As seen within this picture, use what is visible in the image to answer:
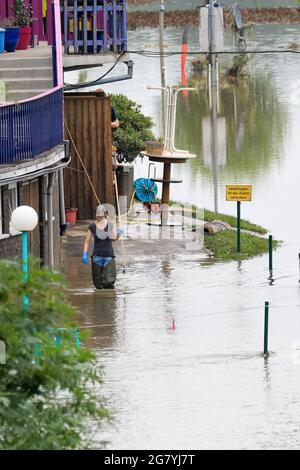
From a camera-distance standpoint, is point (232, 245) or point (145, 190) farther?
point (145, 190)

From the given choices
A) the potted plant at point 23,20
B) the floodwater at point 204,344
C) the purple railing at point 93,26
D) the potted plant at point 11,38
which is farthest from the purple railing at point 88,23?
the floodwater at point 204,344

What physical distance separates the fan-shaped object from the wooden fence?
1.67 m

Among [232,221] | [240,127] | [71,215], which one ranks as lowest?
[240,127]

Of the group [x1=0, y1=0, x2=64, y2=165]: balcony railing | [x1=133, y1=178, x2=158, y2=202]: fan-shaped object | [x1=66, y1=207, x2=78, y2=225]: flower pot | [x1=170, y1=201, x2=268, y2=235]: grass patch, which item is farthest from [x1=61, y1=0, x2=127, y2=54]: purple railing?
[x1=0, y1=0, x2=64, y2=165]: balcony railing

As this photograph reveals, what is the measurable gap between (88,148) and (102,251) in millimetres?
5686

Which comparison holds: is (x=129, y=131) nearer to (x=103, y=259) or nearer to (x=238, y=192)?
(x=238, y=192)

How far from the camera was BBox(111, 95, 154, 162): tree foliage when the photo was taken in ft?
101

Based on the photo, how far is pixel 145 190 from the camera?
28.7 metres

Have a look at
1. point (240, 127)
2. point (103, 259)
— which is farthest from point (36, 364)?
point (240, 127)

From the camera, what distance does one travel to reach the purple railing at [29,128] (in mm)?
19953

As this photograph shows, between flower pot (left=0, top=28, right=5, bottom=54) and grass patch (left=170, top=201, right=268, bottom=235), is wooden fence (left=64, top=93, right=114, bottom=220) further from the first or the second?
grass patch (left=170, top=201, right=268, bottom=235)

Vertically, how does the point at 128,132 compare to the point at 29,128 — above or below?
below

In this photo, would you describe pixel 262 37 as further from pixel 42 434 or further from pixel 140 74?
pixel 42 434

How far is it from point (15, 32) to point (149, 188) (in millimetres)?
4090
